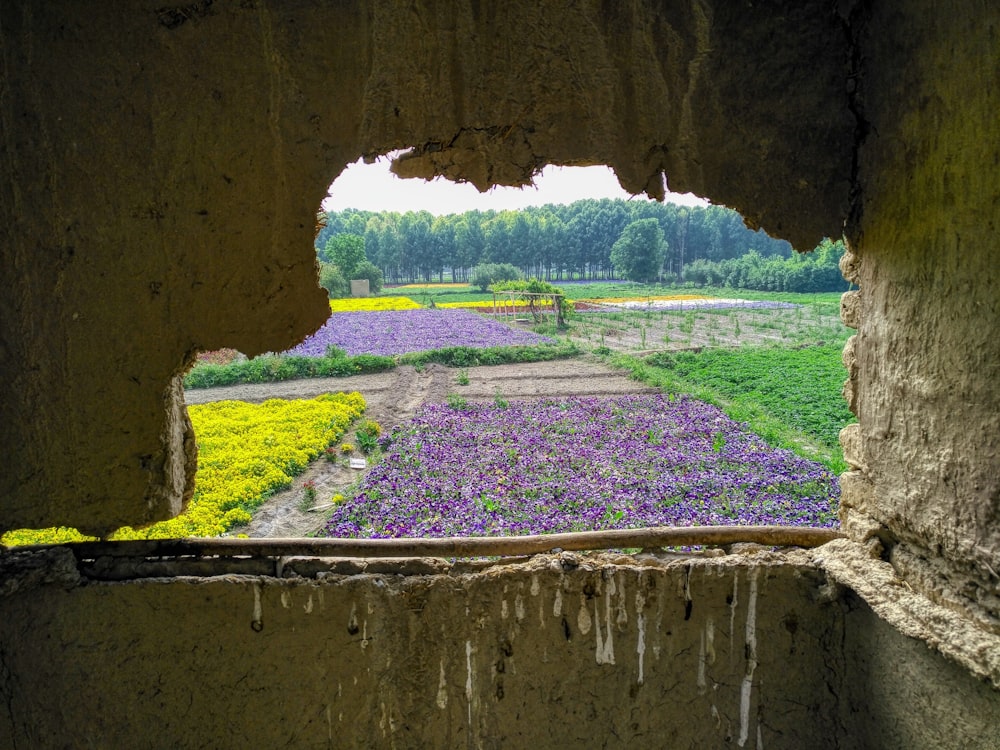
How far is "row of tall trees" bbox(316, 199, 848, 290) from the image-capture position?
22281 mm

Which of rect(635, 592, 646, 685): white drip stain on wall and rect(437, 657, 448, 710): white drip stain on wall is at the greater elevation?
rect(635, 592, 646, 685): white drip stain on wall

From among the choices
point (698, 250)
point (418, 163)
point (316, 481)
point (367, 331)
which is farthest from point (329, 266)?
point (418, 163)

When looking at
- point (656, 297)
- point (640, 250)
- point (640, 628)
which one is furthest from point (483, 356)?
point (656, 297)

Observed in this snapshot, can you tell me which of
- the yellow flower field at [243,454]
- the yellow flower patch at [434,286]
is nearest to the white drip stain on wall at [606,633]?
the yellow flower field at [243,454]

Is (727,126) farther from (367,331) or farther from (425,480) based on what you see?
Answer: (367,331)

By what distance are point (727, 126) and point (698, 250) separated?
22.8 m

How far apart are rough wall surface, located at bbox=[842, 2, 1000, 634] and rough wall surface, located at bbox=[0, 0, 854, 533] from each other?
0.23 m

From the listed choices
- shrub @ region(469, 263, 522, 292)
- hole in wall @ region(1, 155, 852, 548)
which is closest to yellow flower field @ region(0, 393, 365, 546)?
hole in wall @ region(1, 155, 852, 548)

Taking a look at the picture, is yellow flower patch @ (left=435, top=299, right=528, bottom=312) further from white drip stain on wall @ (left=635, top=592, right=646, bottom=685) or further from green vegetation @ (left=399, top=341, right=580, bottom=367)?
white drip stain on wall @ (left=635, top=592, right=646, bottom=685)

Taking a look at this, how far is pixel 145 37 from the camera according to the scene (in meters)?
2.16

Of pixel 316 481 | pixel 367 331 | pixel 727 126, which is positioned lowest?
pixel 316 481

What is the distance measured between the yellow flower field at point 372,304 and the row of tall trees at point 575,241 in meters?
2.13

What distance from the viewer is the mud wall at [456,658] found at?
2.47m

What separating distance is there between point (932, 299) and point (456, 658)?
2.33 m
